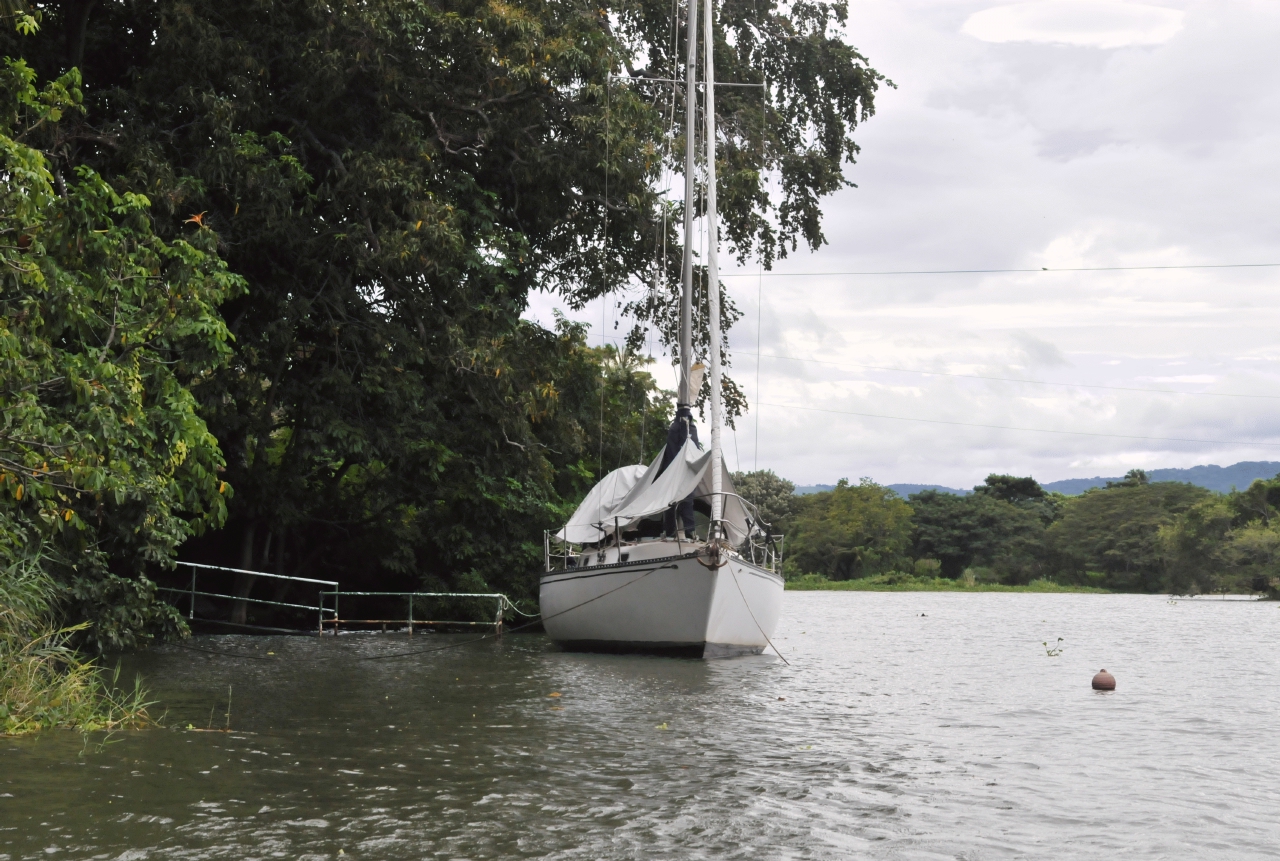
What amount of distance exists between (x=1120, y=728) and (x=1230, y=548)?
84013 millimetres

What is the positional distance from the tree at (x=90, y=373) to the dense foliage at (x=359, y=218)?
0.24 ft

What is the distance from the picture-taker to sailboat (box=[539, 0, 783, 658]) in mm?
20734

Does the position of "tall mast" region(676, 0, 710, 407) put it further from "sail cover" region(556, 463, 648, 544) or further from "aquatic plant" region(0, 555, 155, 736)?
"aquatic plant" region(0, 555, 155, 736)

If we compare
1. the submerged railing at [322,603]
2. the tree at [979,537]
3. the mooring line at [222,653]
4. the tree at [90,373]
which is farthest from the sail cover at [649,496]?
the tree at [979,537]

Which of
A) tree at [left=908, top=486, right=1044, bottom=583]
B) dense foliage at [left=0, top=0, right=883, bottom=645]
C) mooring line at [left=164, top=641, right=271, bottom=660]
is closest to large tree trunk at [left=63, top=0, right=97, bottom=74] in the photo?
dense foliage at [left=0, top=0, right=883, bottom=645]

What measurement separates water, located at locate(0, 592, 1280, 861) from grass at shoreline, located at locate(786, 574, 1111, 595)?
79451mm

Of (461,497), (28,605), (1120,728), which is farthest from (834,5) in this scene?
(28,605)

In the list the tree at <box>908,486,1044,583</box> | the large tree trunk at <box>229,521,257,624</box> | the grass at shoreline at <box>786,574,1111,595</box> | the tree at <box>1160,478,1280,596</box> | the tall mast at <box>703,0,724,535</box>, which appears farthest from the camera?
the tree at <box>908,486,1044,583</box>

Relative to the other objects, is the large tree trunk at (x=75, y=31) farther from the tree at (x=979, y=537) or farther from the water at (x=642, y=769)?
the tree at (x=979, y=537)

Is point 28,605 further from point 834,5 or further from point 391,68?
point 834,5

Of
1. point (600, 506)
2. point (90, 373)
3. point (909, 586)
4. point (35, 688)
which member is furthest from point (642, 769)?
point (909, 586)

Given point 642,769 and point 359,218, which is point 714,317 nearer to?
point 359,218

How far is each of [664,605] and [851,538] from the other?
86.3 meters

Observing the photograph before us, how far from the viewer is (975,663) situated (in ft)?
77.5
